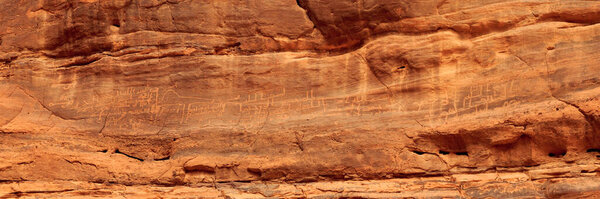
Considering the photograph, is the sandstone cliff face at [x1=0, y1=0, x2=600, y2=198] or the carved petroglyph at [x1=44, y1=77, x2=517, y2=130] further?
the carved petroglyph at [x1=44, y1=77, x2=517, y2=130]

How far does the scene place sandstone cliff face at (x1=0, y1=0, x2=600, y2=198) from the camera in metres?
7.05

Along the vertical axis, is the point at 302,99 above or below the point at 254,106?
above

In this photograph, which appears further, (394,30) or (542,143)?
(394,30)

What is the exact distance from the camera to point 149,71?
8.43 metres

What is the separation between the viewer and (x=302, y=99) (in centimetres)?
794

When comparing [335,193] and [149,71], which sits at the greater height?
[149,71]

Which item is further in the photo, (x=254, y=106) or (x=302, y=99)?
(x=254, y=106)

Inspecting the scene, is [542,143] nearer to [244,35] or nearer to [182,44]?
[244,35]

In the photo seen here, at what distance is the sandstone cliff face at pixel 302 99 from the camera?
705cm

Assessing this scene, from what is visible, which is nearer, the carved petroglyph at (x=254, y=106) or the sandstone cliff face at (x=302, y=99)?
the sandstone cliff face at (x=302, y=99)

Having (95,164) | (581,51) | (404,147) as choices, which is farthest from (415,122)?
(95,164)

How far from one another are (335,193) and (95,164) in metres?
3.14

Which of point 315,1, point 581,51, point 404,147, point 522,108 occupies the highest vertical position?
point 315,1

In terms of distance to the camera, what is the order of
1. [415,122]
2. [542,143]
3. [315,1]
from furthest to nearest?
[315,1] → [415,122] → [542,143]
